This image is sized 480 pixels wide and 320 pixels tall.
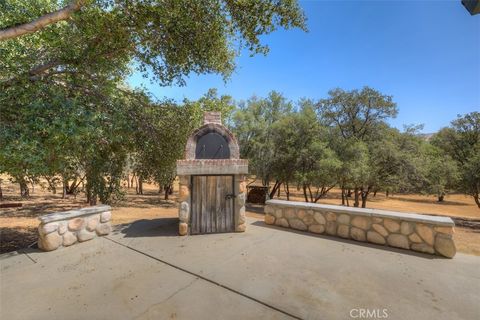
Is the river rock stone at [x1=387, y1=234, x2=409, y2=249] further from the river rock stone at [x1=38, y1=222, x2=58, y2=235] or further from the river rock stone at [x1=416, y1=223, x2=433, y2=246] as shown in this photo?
the river rock stone at [x1=38, y1=222, x2=58, y2=235]

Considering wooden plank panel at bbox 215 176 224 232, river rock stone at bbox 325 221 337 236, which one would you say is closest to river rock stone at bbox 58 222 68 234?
wooden plank panel at bbox 215 176 224 232

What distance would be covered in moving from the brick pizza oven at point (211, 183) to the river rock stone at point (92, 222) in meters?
2.34

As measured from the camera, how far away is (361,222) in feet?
20.0

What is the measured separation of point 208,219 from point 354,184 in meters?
12.5

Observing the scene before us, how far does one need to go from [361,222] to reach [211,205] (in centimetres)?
427

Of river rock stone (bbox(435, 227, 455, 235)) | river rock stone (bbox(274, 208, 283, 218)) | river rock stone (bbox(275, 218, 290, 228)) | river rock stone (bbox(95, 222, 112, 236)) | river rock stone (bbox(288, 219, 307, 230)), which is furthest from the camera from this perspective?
river rock stone (bbox(274, 208, 283, 218))

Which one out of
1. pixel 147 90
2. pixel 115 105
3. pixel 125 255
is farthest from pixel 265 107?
pixel 125 255

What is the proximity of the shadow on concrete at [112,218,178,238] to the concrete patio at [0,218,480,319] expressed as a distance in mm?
695

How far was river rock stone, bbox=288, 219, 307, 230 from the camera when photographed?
700cm

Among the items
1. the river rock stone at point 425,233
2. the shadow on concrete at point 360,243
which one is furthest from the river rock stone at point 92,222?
the river rock stone at point 425,233

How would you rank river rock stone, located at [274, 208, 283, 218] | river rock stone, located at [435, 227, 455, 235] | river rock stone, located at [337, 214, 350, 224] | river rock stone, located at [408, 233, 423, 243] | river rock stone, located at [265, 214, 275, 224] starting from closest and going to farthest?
river rock stone, located at [435, 227, 455, 235] → river rock stone, located at [408, 233, 423, 243] → river rock stone, located at [337, 214, 350, 224] → river rock stone, located at [274, 208, 283, 218] → river rock stone, located at [265, 214, 275, 224]

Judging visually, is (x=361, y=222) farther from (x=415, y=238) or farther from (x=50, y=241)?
(x=50, y=241)

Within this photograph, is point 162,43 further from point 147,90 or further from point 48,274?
point 48,274

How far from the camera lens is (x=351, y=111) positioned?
18.2 m
